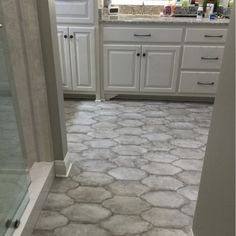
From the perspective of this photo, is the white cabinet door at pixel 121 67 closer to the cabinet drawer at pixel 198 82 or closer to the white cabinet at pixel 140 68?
the white cabinet at pixel 140 68

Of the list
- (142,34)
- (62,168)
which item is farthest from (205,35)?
(62,168)

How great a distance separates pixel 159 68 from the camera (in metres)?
3.01

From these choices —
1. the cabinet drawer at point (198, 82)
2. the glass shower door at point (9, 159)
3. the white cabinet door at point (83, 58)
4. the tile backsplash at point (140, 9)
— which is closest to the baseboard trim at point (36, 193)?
the glass shower door at point (9, 159)

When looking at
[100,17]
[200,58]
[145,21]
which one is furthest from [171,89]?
[100,17]

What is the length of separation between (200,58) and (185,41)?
0.80 ft

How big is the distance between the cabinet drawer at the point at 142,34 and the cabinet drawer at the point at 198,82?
16.4 inches

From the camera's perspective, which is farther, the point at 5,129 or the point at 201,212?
the point at 5,129

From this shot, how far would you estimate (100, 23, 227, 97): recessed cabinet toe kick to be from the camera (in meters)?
2.86

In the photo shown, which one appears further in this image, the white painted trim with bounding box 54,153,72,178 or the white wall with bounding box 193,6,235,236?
the white painted trim with bounding box 54,153,72,178

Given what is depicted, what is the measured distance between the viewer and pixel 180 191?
5.95 feet

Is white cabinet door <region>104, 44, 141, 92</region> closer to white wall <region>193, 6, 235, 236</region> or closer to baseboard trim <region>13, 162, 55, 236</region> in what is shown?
baseboard trim <region>13, 162, 55, 236</region>

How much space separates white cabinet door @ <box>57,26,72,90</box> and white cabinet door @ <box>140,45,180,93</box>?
0.80 m

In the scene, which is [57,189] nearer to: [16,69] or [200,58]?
[16,69]

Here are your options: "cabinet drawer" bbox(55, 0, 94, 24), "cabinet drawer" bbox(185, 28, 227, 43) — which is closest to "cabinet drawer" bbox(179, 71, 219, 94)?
"cabinet drawer" bbox(185, 28, 227, 43)
